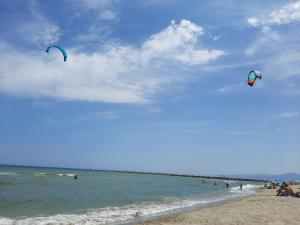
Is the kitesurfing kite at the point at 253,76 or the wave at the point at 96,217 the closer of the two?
the wave at the point at 96,217

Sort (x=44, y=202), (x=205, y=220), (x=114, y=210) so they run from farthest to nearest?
(x=44, y=202) → (x=114, y=210) → (x=205, y=220)

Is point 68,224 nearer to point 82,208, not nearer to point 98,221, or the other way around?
point 98,221

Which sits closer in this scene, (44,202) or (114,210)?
(114,210)

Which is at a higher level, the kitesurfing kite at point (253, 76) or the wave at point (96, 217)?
the kitesurfing kite at point (253, 76)

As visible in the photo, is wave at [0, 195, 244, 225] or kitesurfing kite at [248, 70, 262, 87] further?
kitesurfing kite at [248, 70, 262, 87]

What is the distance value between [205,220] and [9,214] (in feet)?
25.5

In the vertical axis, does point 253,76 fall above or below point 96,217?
above

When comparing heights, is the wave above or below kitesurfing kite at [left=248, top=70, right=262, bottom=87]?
below

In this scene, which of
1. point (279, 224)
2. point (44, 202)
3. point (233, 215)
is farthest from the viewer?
point (44, 202)

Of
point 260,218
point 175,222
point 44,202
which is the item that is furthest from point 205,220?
point 44,202

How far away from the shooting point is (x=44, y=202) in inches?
807

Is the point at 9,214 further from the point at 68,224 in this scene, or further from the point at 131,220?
the point at 131,220

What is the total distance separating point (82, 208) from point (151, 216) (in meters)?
4.13

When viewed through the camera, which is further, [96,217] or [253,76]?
[253,76]
